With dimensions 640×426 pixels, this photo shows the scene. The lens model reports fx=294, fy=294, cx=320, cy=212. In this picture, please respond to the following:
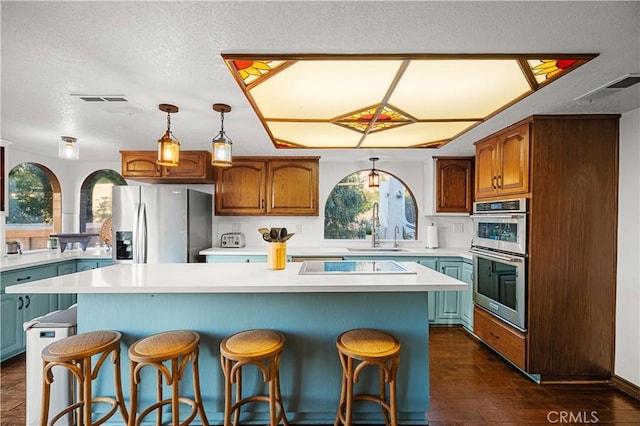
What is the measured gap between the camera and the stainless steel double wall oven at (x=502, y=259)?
2.43 m

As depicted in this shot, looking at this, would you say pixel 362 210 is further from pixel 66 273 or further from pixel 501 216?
pixel 66 273

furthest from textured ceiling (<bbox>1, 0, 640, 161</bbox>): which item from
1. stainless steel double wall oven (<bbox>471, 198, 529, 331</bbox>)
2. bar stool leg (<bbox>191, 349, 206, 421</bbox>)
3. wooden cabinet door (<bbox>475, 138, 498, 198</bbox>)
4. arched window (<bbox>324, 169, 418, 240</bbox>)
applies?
arched window (<bbox>324, 169, 418, 240</bbox>)

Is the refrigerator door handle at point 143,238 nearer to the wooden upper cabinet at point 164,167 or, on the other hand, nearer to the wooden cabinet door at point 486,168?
the wooden upper cabinet at point 164,167

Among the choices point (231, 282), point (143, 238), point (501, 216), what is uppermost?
point (501, 216)

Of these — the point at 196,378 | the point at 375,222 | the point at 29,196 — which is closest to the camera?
the point at 196,378

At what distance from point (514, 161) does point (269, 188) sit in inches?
108

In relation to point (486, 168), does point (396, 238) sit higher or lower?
lower

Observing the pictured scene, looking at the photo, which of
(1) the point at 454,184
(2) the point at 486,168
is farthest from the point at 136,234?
(1) the point at 454,184

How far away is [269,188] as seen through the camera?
154 inches

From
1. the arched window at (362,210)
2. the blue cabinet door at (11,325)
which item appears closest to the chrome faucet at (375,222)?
the arched window at (362,210)

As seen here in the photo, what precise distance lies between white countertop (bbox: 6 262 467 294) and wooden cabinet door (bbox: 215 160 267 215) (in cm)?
192

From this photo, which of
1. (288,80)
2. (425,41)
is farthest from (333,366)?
(425,41)

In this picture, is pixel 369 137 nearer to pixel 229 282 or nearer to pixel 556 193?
pixel 556 193

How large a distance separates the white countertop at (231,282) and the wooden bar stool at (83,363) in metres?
0.27
